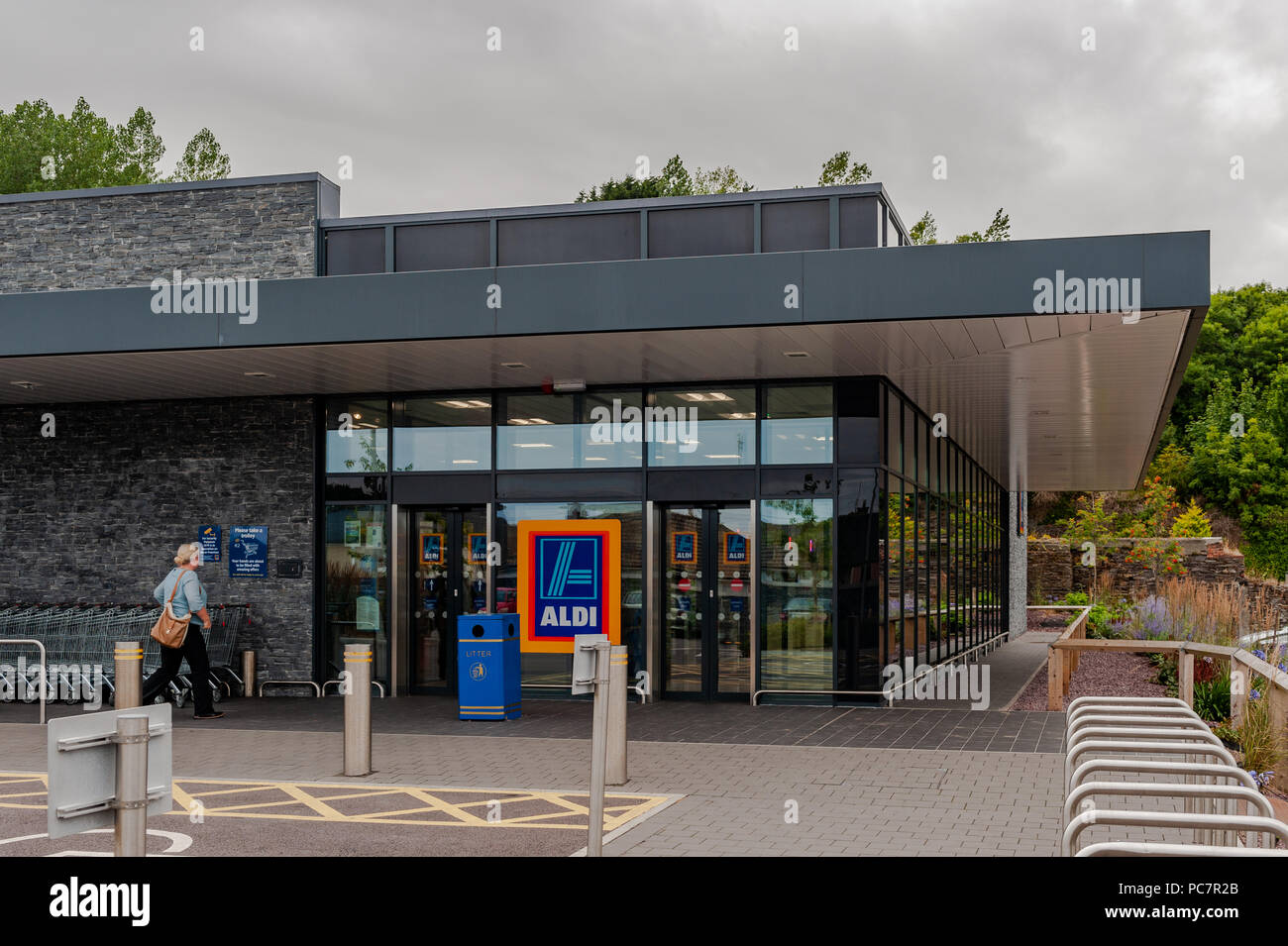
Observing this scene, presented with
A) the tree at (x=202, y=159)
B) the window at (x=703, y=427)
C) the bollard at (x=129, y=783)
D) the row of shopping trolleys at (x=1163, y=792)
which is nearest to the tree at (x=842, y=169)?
the tree at (x=202, y=159)

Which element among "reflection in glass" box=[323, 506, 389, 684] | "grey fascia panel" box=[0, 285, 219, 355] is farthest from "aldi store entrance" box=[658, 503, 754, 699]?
"grey fascia panel" box=[0, 285, 219, 355]

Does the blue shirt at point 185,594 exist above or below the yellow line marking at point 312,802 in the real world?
above

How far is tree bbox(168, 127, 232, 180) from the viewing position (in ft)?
158

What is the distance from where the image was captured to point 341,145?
5209 cm

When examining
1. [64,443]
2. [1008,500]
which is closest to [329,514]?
[64,443]

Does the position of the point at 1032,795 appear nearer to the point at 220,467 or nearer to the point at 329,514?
the point at 329,514

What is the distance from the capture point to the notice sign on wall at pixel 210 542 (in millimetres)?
17047

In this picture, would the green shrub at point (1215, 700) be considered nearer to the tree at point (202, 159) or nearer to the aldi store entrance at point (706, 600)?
the aldi store entrance at point (706, 600)

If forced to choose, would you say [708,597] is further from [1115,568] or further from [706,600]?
[1115,568]

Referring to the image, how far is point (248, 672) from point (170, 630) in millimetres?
2820

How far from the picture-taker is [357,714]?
10500mm

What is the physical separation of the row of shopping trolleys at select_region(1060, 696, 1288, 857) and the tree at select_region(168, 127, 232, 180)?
46.0m

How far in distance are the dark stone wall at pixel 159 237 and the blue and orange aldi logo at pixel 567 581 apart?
469cm
